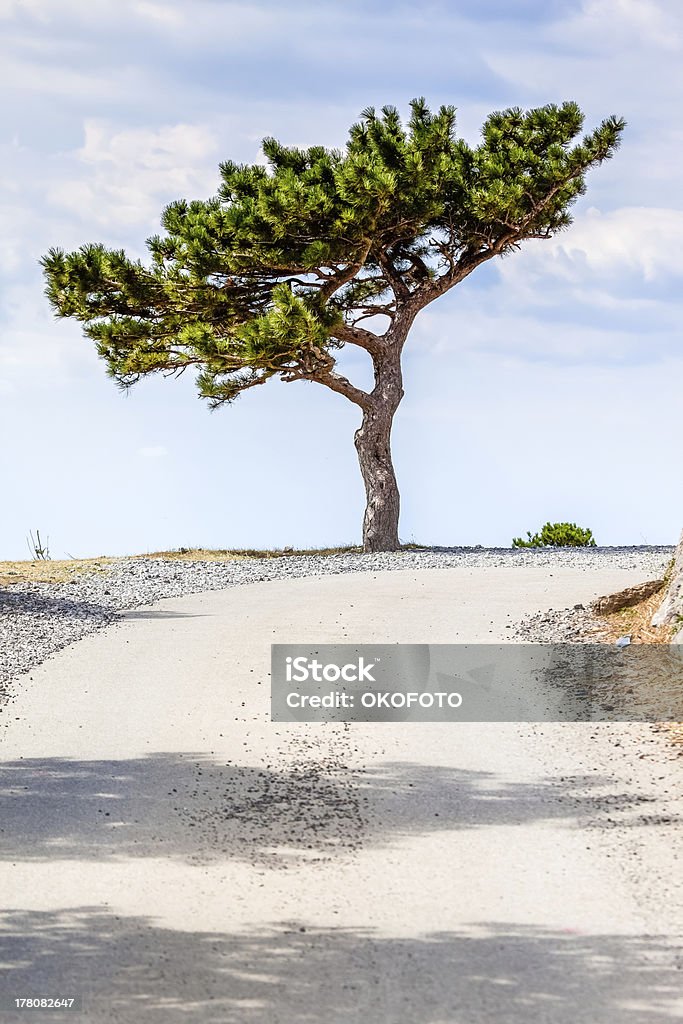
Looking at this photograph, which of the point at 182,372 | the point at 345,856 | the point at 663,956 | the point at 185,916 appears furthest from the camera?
the point at 182,372

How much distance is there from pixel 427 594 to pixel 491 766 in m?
6.20

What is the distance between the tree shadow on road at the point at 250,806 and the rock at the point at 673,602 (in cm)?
293

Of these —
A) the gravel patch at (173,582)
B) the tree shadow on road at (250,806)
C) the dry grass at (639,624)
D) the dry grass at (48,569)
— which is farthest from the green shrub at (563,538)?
the tree shadow on road at (250,806)

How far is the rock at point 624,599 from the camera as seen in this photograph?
33.8 ft

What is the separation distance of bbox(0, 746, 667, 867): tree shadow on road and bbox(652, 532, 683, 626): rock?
293 centimetres

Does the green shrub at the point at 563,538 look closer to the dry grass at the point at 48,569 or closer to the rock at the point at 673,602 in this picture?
the dry grass at the point at 48,569

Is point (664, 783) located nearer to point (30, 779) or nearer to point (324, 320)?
point (30, 779)

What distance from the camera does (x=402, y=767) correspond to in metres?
6.36

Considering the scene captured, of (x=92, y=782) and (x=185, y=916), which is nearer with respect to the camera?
(x=185, y=916)

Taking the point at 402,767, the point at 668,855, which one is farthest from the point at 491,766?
the point at 668,855

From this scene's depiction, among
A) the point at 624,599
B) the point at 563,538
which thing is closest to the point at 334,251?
the point at 563,538
